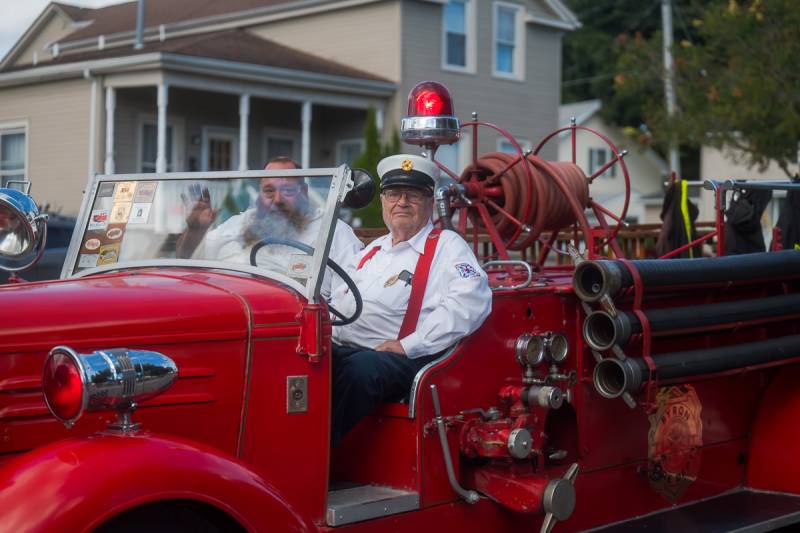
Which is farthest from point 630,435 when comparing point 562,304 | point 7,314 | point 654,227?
point 654,227

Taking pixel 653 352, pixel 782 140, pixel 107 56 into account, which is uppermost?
pixel 107 56

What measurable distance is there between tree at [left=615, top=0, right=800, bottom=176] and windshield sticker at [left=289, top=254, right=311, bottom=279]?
15458mm

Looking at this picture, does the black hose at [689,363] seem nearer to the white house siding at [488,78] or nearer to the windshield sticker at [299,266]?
the windshield sticker at [299,266]

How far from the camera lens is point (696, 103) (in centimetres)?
2102

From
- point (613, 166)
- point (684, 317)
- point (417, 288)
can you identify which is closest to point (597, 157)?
point (613, 166)

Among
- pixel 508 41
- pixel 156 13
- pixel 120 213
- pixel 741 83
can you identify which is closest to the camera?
pixel 120 213

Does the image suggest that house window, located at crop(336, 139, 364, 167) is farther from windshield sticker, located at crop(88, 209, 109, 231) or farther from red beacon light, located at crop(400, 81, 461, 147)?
windshield sticker, located at crop(88, 209, 109, 231)

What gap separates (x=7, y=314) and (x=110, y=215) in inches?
44.9

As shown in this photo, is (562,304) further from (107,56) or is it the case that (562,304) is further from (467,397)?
(107,56)

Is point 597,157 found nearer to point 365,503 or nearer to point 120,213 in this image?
point 120,213

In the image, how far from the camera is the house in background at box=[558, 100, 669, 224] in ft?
102

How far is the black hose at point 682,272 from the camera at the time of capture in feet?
14.3

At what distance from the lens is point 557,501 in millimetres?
4074

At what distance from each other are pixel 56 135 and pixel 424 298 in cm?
1878
